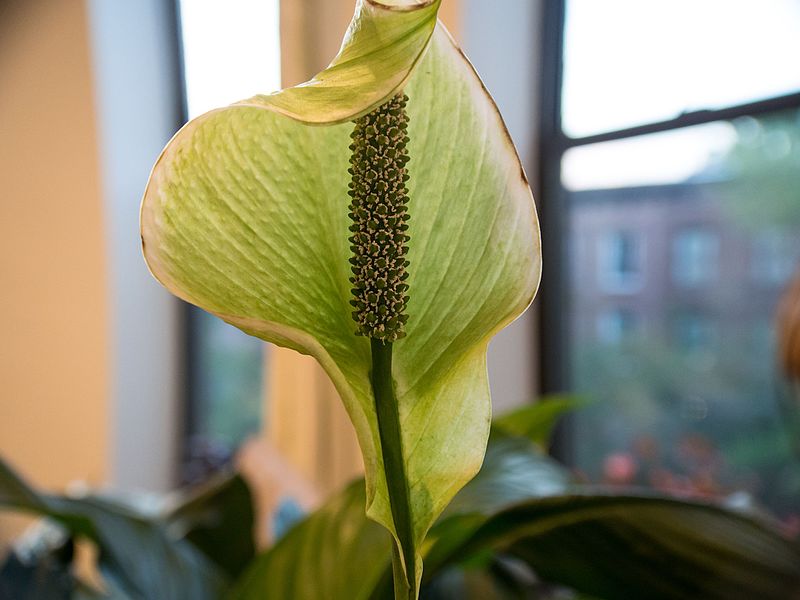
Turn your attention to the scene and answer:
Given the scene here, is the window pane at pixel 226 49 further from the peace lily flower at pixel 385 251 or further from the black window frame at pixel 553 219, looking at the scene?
the peace lily flower at pixel 385 251

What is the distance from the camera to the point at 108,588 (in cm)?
47

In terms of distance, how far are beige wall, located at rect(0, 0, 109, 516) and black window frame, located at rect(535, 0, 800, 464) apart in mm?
1127

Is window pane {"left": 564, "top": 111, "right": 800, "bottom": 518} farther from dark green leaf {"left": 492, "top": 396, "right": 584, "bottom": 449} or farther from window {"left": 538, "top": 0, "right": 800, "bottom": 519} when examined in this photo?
dark green leaf {"left": 492, "top": 396, "right": 584, "bottom": 449}

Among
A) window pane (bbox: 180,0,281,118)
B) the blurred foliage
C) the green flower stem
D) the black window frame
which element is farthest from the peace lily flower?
window pane (bbox: 180,0,281,118)

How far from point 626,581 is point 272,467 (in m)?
0.68

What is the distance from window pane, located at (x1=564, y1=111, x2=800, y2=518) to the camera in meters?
0.99

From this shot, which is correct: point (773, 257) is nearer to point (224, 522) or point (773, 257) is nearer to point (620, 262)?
point (620, 262)

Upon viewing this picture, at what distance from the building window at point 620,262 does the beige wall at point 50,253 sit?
1240 millimetres

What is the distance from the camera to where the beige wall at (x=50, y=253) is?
189cm

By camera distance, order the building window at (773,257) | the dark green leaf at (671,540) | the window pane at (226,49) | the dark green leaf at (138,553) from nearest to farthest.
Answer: the dark green leaf at (671,540)
the dark green leaf at (138,553)
the building window at (773,257)
the window pane at (226,49)

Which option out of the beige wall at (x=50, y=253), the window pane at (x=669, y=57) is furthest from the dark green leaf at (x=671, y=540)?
the beige wall at (x=50, y=253)

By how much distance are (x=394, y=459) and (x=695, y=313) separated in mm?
1028

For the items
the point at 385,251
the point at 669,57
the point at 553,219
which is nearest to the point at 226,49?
the point at 553,219

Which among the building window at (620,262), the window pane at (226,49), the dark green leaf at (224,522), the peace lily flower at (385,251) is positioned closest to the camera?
the peace lily flower at (385,251)
